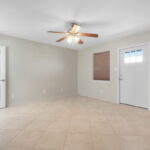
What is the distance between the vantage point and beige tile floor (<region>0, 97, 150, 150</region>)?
5.89ft

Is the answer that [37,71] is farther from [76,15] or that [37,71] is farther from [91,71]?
[76,15]

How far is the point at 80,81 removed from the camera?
5.82 m

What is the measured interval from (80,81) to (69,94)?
84 cm

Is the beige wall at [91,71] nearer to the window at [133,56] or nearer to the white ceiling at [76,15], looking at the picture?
the window at [133,56]

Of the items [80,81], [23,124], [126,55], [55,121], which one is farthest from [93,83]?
[23,124]

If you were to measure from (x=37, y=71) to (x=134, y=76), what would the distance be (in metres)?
3.49

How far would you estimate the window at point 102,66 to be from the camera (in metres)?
4.65

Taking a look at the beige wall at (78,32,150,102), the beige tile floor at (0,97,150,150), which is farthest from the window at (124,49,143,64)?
the beige tile floor at (0,97,150,150)

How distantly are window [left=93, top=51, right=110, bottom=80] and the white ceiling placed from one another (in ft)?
4.60

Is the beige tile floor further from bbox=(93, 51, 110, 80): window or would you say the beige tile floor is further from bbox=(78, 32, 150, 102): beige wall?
bbox=(93, 51, 110, 80): window

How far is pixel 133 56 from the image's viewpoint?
3889 millimetres

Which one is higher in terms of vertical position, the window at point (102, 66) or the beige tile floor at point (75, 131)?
the window at point (102, 66)

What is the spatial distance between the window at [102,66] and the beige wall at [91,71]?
161 mm

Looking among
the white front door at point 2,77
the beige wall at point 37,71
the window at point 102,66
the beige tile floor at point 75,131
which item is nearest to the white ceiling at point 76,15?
the white front door at point 2,77
